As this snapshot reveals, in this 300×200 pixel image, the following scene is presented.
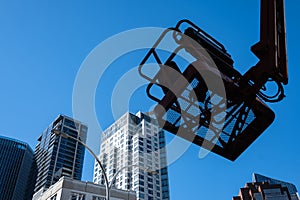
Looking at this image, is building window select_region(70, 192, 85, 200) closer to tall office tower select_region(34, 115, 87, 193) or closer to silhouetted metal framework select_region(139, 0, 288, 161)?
silhouetted metal framework select_region(139, 0, 288, 161)

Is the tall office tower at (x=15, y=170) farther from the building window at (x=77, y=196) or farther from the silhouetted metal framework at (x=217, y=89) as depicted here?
the silhouetted metal framework at (x=217, y=89)

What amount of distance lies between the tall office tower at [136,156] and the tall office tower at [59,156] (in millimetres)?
31961

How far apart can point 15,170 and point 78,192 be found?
13414cm

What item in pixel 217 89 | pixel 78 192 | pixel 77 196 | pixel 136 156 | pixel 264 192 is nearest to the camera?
pixel 217 89

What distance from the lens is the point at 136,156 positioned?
365 feet

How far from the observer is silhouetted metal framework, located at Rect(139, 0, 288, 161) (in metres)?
6.12

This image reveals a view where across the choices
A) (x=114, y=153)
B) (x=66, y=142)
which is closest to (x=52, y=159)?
(x=66, y=142)

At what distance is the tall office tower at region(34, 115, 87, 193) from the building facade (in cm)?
10103

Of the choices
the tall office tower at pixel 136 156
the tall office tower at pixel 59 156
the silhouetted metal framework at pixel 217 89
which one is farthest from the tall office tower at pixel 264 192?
the silhouetted metal framework at pixel 217 89

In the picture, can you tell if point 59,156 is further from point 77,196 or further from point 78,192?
point 77,196

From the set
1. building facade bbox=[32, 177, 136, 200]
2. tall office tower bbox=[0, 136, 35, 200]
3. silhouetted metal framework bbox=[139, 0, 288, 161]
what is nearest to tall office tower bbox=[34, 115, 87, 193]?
tall office tower bbox=[0, 136, 35, 200]

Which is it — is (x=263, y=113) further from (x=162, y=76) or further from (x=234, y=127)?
(x=162, y=76)

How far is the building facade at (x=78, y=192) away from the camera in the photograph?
47.3 metres

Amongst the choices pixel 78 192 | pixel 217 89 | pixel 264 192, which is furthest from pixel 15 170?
pixel 217 89
